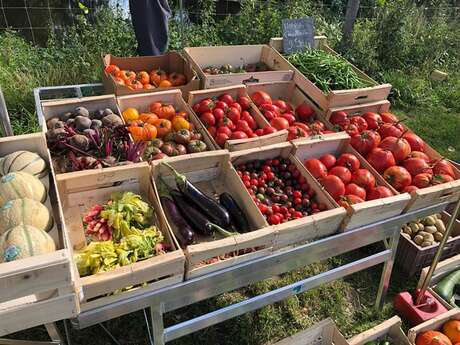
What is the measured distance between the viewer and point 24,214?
186cm

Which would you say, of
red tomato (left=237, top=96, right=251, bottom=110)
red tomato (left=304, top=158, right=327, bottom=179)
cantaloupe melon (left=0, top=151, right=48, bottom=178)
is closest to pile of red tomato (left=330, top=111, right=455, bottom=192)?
red tomato (left=304, top=158, right=327, bottom=179)

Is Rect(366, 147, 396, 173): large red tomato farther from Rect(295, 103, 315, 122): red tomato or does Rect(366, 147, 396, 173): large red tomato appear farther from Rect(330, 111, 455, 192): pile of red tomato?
Rect(295, 103, 315, 122): red tomato

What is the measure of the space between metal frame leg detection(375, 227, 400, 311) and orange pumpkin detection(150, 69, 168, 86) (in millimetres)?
2345

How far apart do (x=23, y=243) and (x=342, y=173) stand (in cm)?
198

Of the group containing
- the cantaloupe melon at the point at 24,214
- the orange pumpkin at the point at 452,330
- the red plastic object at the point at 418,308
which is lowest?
the red plastic object at the point at 418,308

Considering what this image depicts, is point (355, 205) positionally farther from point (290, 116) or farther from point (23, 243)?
point (23, 243)

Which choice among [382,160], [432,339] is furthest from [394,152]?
[432,339]

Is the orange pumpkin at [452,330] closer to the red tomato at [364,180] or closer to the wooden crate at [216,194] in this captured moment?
the red tomato at [364,180]

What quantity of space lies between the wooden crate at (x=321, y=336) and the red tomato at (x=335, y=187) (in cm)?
79

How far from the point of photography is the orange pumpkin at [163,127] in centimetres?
304

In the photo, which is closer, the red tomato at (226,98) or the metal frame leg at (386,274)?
the metal frame leg at (386,274)

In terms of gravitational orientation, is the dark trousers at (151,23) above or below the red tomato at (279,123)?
above

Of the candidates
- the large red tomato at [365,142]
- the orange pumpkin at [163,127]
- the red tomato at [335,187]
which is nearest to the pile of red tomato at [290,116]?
the large red tomato at [365,142]

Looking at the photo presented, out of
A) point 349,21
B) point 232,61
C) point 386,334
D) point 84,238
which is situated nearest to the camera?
point 84,238
